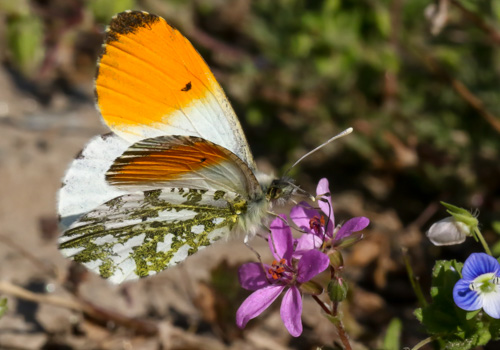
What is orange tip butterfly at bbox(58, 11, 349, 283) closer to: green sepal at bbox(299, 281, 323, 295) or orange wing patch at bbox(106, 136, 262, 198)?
orange wing patch at bbox(106, 136, 262, 198)

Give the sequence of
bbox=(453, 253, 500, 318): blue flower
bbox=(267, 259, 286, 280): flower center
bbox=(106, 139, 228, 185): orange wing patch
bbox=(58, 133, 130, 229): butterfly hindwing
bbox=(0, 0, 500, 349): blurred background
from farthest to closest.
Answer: bbox=(0, 0, 500, 349): blurred background
bbox=(58, 133, 130, 229): butterfly hindwing
bbox=(106, 139, 228, 185): orange wing patch
bbox=(267, 259, 286, 280): flower center
bbox=(453, 253, 500, 318): blue flower

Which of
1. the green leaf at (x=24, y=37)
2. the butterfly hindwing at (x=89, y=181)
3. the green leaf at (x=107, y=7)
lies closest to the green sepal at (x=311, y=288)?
the butterfly hindwing at (x=89, y=181)

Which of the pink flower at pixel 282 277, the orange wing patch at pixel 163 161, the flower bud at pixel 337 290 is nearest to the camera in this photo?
the flower bud at pixel 337 290

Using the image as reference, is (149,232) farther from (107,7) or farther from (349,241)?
(107,7)

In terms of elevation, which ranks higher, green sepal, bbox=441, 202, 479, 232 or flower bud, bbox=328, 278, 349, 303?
green sepal, bbox=441, 202, 479, 232

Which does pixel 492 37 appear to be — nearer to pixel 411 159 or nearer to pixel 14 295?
pixel 411 159

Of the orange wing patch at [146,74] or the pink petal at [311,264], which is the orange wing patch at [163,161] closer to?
the orange wing patch at [146,74]

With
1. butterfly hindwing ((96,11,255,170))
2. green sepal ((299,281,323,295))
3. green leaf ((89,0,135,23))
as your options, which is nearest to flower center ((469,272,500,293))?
green sepal ((299,281,323,295))
